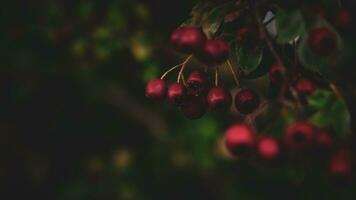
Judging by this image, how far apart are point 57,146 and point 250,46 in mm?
3900

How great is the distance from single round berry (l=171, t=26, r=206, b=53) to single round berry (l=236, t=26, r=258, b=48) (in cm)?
7

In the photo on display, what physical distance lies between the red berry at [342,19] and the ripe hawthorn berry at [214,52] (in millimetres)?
218

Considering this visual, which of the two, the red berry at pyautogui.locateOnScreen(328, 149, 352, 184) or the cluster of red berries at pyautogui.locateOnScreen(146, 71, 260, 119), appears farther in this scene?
the cluster of red berries at pyautogui.locateOnScreen(146, 71, 260, 119)

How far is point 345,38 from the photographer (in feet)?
4.93

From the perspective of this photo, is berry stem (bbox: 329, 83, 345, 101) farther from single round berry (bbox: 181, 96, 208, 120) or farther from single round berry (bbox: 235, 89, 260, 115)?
single round berry (bbox: 181, 96, 208, 120)

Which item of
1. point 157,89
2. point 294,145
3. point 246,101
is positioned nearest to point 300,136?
point 294,145

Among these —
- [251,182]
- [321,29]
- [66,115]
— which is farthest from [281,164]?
[66,115]

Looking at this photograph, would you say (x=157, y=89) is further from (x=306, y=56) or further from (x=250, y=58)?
(x=306, y=56)

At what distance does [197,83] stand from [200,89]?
2 centimetres

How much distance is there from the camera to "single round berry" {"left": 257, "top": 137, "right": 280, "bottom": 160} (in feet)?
3.74

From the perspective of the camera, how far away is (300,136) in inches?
43.9

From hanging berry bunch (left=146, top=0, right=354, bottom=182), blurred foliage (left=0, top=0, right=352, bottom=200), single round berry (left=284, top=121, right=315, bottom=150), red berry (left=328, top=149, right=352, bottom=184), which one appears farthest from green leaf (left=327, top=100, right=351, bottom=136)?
blurred foliage (left=0, top=0, right=352, bottom=200)

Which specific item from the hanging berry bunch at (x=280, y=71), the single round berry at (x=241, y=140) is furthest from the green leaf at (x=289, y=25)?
the single round berry at (x=241, y=140)

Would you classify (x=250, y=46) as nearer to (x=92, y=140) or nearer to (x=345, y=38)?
(x=345, y=38)
